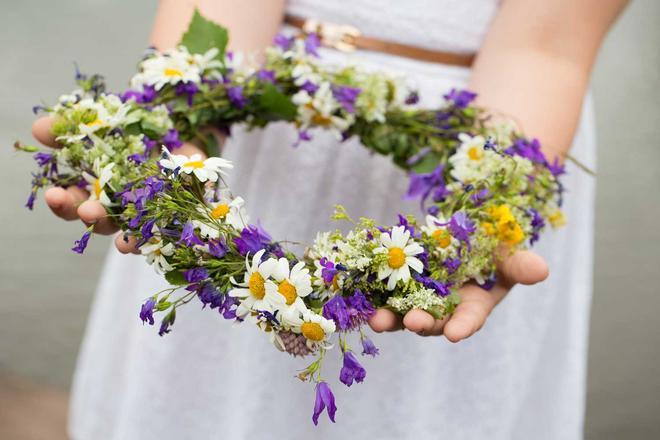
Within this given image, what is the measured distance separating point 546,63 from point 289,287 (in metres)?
0.51

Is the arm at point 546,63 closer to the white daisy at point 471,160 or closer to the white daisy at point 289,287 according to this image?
the white daisy at point 471,160

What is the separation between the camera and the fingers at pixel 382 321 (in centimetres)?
64

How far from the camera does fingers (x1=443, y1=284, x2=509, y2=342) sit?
66cm

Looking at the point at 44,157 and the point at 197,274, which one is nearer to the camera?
the point at 197,274

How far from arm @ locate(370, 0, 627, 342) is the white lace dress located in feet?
0.24

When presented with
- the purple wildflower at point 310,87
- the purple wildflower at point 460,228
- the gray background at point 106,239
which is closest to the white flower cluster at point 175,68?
the purple wildflower at point 310,87

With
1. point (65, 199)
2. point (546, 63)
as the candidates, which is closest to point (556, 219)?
point (546, 63)

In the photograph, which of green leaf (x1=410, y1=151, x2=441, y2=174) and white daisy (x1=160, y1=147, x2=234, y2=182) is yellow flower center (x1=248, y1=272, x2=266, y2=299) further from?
green leaf (x1=410, y1=151, x2=441, y2=174)

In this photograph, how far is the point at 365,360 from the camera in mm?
1048

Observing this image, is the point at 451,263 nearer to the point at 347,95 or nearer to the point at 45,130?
the point at 347,95

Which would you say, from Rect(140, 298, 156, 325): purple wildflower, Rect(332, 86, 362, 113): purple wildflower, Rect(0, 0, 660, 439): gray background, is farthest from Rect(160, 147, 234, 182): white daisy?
Rect(0, 0, 660, 439): gray background

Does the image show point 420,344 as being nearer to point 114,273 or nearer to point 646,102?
point 114,273

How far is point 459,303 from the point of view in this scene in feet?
2.34

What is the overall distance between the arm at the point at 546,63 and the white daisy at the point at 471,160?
10 cm
